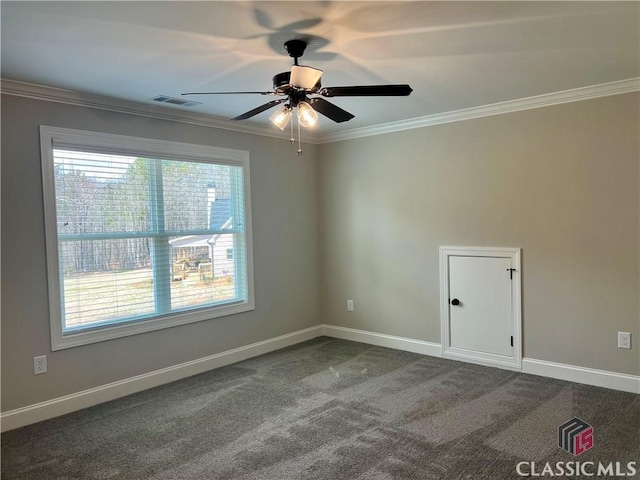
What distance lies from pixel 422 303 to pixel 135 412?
9.04 ft

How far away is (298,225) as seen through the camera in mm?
5145

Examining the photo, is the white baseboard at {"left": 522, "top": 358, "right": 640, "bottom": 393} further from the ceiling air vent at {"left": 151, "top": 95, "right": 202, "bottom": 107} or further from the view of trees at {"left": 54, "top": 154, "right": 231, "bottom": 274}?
the ceiling air vent at {"left": 151, "top": 95, "right": 202, "bottom": 107}

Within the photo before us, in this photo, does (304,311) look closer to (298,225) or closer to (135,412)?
(298,225)

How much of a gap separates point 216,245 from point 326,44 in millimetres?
2417

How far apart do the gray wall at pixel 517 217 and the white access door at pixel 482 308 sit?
4.3 inches

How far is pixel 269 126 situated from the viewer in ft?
15.3

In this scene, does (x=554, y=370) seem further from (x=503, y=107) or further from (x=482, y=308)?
(x=503, y=107)

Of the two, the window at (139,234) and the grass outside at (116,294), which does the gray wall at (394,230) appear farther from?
the grass outside at (116,294)

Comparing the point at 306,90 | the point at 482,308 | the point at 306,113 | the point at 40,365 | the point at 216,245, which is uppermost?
the point at 306,90

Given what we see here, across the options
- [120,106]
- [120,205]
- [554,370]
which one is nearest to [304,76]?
[120,106]

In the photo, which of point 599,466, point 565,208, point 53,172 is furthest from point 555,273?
point 53,172

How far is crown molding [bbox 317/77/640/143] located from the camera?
3416 millimetres

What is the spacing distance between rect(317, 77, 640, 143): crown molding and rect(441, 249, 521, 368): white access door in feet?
4.08

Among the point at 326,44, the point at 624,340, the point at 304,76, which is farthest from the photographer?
the point at 624,340
